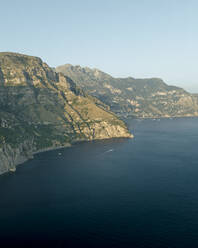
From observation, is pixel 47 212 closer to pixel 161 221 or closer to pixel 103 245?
pixel 103 245

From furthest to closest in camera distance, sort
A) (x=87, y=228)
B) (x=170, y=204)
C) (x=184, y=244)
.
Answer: (x=170, y=204) < (x=87, y=228) < (x=184, y=244)

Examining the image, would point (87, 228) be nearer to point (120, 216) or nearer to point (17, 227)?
point (120, 216)

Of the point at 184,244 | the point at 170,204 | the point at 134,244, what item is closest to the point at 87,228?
the point at 134,244

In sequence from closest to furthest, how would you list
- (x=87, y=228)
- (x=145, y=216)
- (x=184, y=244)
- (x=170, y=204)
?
(x=184, y=244)
(x=87, y=228)
(x=145, y=216)
(x=170, y=204)

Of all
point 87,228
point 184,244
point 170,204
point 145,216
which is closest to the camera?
point 184,244

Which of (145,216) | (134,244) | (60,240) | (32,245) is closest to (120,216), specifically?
(145,216)

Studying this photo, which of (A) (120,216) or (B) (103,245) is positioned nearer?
(B) (103,245)

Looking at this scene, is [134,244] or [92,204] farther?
[92,204]
